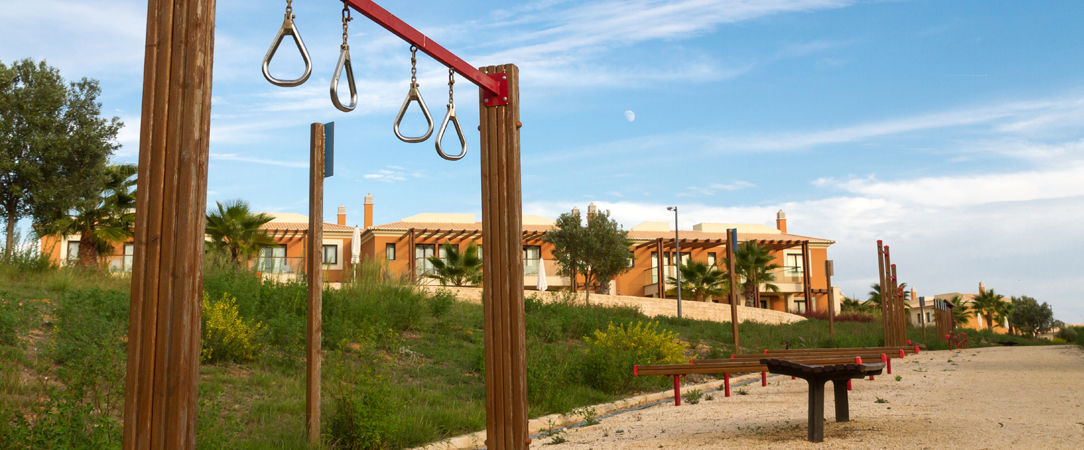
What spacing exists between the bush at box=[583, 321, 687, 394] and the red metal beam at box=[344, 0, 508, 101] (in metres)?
5.83

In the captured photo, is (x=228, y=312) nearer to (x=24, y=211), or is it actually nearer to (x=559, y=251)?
(x=24, y=211)

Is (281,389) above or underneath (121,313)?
underneath

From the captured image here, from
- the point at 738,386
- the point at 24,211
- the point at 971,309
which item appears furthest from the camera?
the point at 971,309

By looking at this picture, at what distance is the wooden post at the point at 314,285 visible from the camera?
6.01 metres

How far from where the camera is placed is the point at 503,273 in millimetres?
5035

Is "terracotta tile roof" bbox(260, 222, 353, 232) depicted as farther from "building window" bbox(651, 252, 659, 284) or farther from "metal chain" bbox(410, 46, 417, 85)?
"metal chain" bbox(410, 46, 417, 85)

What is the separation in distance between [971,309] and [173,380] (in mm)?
64957

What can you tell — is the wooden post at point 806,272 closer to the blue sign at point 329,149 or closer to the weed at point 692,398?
the weed at point 692,398

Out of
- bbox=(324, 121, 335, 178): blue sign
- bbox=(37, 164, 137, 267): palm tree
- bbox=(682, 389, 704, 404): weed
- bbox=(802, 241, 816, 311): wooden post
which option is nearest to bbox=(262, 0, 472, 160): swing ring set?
bbox=(324, 121, 335, 178): blue sign

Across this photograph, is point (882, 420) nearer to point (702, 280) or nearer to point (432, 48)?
point (432, 48)

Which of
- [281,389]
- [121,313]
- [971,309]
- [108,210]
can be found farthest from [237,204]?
[971,309]

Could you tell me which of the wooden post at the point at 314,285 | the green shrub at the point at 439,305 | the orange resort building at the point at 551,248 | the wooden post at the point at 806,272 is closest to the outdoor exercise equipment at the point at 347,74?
the wooden post at the point at 314,285

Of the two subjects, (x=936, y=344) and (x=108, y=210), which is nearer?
(x=108, y=210)

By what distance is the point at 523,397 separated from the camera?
4977 millimetres
